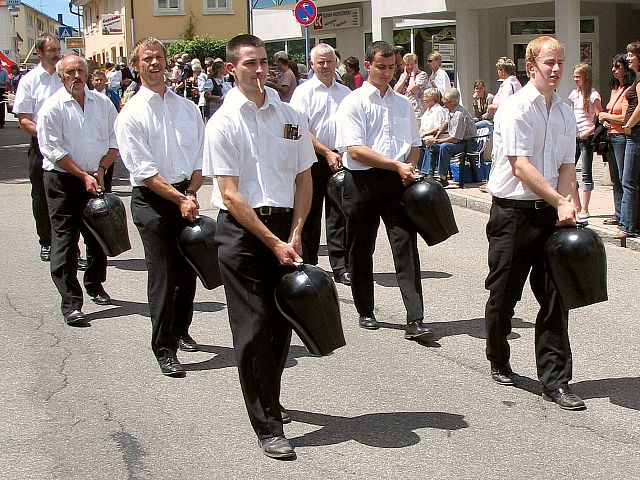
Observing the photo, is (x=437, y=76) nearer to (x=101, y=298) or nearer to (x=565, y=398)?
(x=101, y=298)

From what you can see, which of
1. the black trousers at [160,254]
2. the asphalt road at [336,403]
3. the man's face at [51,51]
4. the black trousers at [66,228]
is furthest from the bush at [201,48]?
the black trousers at [160,254]

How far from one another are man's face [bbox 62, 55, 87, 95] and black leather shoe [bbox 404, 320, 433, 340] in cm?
322

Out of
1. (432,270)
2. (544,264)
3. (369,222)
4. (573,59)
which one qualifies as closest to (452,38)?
(573,59)

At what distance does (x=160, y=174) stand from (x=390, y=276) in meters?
3.50

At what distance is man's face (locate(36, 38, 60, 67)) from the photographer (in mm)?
10133

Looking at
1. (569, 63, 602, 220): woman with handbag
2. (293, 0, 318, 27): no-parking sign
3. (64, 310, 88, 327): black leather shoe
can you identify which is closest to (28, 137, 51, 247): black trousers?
(64, 310, 88, 327): black leather shoe

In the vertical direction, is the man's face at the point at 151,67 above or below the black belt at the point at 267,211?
above

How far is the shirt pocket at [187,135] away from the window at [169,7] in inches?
1968

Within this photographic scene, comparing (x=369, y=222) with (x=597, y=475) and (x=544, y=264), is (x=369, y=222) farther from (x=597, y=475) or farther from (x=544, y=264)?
(x=597, y=475)

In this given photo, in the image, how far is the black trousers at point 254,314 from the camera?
521cm

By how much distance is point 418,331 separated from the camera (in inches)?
287

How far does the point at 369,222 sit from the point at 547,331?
2.01m

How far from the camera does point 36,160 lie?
34.5 ft

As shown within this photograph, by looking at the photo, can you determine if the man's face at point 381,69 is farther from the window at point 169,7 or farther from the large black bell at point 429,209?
the window at point 169,7
